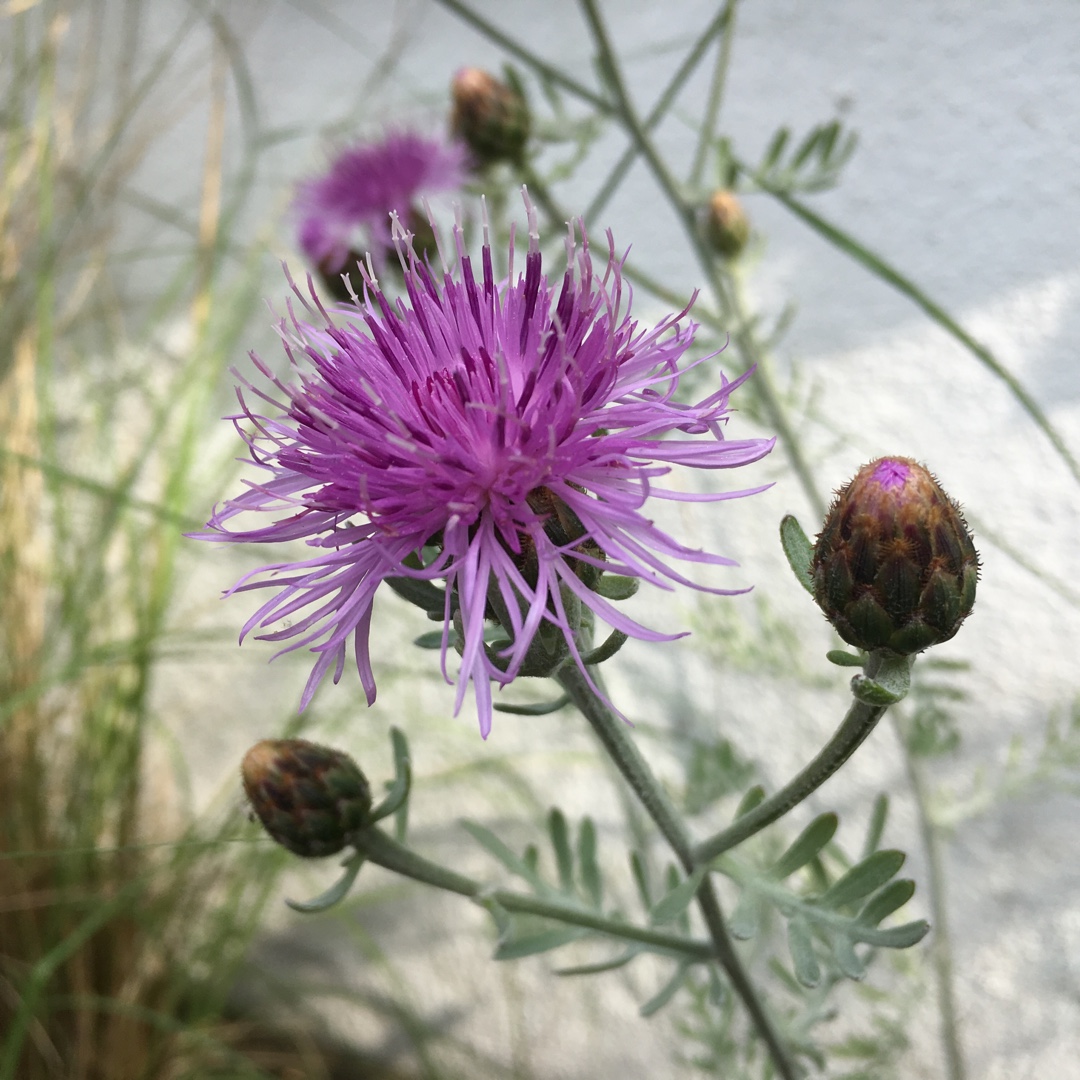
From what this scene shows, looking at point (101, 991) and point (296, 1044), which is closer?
point (101, 991)

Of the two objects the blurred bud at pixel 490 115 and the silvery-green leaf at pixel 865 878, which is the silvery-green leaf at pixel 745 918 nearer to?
the silvery-green leaf at pixel 865 878

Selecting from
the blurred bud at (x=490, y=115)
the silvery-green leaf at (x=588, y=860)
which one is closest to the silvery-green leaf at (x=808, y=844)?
the silvery-green leaf at (x=588, y=860)

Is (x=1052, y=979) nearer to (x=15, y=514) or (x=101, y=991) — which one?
(x=101, y=991)

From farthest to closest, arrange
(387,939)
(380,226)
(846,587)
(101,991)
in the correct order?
(387,939)
(101,991)
(380,226)
(846,587)

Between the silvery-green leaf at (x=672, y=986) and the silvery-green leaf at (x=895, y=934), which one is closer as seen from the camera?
the silvery-green leaf at (x=895, y=934)

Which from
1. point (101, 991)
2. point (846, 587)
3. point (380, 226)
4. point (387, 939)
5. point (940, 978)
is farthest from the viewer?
point (387, 939)

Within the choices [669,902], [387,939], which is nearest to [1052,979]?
[669,902]
